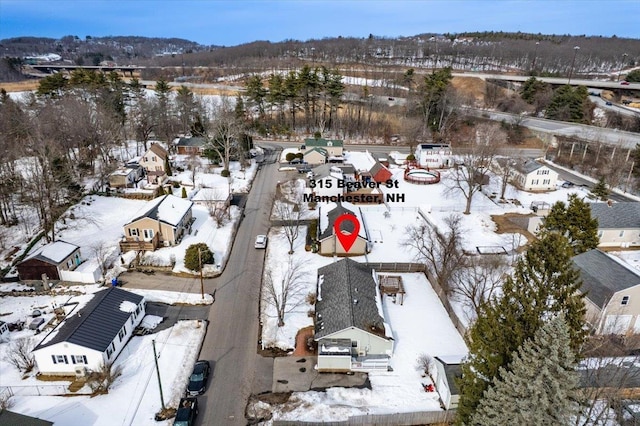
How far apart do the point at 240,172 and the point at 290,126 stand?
79.4 feet

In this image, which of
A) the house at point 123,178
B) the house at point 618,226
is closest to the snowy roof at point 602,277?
the house at point 618,226

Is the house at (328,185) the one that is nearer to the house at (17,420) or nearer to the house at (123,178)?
the house at (123,178)

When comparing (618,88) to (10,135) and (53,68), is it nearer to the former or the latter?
(10,135)

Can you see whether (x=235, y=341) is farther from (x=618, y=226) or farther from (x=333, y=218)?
(x=618, y=226)

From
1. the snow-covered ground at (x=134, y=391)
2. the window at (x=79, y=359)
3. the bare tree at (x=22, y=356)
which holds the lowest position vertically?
the snow-covered ground at (x=134, y=391)

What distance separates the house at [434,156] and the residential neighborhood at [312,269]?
0.99 ft

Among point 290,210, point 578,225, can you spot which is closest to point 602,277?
point 578,225

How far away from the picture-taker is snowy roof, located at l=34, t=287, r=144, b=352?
69.4 ft

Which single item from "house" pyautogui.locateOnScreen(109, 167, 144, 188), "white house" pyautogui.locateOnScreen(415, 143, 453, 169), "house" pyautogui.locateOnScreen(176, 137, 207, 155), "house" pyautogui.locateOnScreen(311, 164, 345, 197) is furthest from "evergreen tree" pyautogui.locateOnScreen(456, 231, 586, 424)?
"house" pyautogui.locateOnScreen(176, 137, 207, 155)

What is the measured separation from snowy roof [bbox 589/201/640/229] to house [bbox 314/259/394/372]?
77.3 feet

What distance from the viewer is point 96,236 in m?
35.5

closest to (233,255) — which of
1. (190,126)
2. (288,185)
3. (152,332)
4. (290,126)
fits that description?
(152,332)

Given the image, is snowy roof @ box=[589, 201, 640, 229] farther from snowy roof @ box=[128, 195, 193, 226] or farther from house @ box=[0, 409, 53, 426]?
house @ box=[0, 409, 53, 426]

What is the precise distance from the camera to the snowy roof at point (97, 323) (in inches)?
832
